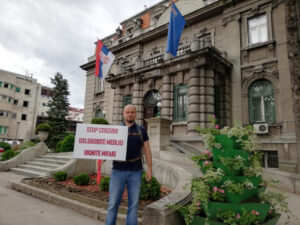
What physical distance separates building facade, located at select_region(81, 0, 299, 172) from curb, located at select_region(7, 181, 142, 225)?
26.8 feet

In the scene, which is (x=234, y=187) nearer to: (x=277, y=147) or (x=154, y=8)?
(x=277, y=147)

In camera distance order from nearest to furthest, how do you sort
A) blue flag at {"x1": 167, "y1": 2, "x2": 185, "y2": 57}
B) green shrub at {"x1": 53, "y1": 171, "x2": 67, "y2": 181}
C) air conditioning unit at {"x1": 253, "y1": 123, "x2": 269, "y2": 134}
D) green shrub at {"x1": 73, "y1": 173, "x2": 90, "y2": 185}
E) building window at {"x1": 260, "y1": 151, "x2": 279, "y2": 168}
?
green shrub at {"x1": 73, "y1": 173, "x2": 90, "y2": 185}
green shrub at {"x1": 53, "y1": 171, "x2": 67, "y2": 181}
building window at {"x1": 260, "y1": 151, "x2": 279, "y2": 168}
air conditioning unit at {"x1": 253, "y1": 123, "x2": 269, "y2": 134}
blue flag at {"x1": 167, "y1": 2, "x2": 185, "y2": 57}

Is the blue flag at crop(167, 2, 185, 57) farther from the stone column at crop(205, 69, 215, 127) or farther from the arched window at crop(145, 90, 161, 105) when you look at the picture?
the arched window at crop(145, 90, 161, 105)

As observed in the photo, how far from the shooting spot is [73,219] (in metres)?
4.38

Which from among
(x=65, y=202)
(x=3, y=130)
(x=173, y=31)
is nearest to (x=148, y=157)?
(x=65, y=202)

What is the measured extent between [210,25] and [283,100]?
25.9ft

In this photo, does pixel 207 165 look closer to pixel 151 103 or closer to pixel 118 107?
pixel 151 103

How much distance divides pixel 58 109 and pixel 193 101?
26930 mm

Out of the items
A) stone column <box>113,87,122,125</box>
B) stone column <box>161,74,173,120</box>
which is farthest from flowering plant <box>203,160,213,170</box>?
stone column <box>113,87,122,125</box>

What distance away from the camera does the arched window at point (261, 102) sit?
12133mm

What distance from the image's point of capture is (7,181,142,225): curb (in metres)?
4.35

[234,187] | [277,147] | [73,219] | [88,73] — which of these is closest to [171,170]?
[73,219]

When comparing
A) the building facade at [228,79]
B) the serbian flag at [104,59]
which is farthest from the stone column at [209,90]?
the serbian flag at [104,59]

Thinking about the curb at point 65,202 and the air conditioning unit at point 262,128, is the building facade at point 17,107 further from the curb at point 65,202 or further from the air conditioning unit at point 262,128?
the air conditioning unit at point 262,128
